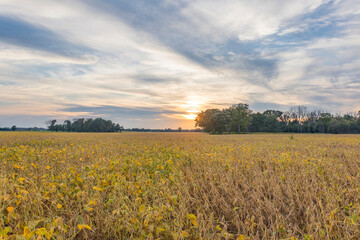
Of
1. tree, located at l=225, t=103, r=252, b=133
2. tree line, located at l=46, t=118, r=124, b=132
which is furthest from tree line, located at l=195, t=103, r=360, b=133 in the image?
tree line, located at l=46, t=118, r=124, b=132

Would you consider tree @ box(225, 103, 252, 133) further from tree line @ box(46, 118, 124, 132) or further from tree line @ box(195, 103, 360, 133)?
tree line @ box(46, 118, 124, 132)

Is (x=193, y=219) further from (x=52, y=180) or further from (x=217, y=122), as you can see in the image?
(x=217, y=122)

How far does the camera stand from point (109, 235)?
297 cm

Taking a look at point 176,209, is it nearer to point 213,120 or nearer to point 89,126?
point 213,120

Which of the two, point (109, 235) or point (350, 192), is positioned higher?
point (350, 192)

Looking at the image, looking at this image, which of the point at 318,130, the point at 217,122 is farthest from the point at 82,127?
the point at 318,130

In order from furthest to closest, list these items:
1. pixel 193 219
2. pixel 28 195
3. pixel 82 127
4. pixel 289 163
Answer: pixel 82 127 → pixel 289 163 → pixel 28 195 → pixel 193 219

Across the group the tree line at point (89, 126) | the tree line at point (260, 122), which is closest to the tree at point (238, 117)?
the tree line at point (260, 122)

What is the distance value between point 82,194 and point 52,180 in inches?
54.6

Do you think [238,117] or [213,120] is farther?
[238,117]

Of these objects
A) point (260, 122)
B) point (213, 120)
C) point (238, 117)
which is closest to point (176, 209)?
point (213, 120)

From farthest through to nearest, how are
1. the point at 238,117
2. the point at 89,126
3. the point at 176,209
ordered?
the point at 89,126, the point at 238,117, the point at 176,209

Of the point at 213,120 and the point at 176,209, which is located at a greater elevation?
the point at 213,120

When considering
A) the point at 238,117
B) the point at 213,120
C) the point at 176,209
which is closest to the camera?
the point at 176,209
